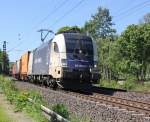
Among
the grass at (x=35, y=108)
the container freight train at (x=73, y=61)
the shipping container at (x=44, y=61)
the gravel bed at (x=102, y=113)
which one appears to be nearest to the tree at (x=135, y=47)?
the shipping container at (x=44, y=61)

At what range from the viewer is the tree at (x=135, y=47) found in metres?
62.8

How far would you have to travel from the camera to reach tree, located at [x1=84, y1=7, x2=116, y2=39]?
10050 centimetres

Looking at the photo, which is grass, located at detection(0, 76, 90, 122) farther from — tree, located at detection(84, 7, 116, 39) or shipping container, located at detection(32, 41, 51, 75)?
tree, located at detection(84, 7, 116, 39)

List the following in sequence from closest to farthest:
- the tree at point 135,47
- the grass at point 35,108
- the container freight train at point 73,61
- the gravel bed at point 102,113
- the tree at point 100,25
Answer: the gravel bed at point 102,113 → the grass at point 35,108 → the container freight train at point 73,61 → the tree at point 135,47 → the tree at point 100,25

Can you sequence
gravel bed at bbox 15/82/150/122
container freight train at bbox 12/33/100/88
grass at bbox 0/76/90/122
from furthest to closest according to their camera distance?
container freight train at bbox 12/33/100/88, grass at bbox 0/76/90/122, gravel bed at bbox 15/82/150/122

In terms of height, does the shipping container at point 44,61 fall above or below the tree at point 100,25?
below

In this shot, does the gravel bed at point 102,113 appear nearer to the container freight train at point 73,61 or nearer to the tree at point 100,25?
the container freight train at point 73,61

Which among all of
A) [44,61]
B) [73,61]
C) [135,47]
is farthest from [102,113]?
[135,47]

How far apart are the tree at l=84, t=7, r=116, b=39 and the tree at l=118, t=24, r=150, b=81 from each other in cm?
3587

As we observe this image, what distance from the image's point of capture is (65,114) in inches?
547

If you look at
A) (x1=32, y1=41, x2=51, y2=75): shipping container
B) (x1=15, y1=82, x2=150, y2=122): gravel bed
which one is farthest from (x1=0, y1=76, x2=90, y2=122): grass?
(x1=32, y1=41, x2=51, y2=75): shipping container

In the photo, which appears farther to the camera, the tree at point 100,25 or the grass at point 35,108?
the tree at point 100,25

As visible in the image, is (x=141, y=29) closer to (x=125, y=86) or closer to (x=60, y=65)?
(x=125, y=86)

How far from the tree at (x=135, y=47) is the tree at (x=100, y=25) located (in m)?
35.9
